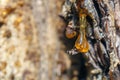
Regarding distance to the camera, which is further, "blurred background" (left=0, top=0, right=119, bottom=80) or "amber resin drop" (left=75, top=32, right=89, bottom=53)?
"blurred background" (left=0, top=0, right=119, bottom=80)

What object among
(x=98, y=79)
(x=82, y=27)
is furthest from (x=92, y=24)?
(x=98, y=79)

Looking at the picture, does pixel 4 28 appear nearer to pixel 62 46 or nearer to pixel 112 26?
pixel 62 46

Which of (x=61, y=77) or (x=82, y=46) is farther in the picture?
(x=61, y=77)

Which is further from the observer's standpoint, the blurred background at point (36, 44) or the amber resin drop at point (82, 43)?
the blurred background at point (36, 44)
